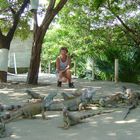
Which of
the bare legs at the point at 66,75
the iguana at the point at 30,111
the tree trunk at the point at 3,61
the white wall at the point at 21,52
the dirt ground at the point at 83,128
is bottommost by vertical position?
the dirt ground at the point at 83,128

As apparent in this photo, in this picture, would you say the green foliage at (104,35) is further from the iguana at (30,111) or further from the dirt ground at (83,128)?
the iguana at (30,111)

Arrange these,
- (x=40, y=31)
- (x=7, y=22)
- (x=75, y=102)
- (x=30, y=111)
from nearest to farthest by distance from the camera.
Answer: (x=30, y=111) < (x=75, y=102) < (x=40, y=31) < (x=7, y=22)

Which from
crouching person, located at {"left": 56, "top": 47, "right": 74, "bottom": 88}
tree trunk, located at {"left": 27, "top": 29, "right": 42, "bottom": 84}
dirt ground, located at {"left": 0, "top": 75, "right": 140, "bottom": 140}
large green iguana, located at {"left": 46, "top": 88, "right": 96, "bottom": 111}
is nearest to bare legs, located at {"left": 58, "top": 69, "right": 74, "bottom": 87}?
crouching person, located at {"left": 56, "top": 47, "right": 74, "bottom": 88}

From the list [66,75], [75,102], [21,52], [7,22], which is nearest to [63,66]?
[66,75]

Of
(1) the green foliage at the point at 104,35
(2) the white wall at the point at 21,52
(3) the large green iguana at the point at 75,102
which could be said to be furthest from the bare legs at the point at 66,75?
(2) the white wall at the point at 21,52

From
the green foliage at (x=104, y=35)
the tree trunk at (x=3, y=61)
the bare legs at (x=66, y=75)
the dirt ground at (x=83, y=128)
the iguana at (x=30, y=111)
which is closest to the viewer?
the dirt ground at (x=83, y=128)

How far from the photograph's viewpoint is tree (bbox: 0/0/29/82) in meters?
16.2

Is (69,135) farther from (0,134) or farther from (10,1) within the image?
(10,1)

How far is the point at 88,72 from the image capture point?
20.0 metres

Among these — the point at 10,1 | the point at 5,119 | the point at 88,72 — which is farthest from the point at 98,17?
the point at 5,119

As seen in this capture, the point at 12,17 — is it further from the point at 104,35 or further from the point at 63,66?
the point at 63,66

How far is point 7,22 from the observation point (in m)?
19.7

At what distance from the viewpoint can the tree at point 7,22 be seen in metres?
16.2

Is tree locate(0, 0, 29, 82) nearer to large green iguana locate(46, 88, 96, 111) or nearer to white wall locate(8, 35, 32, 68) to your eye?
large green iguana locate(46, 88, 96, 111)
